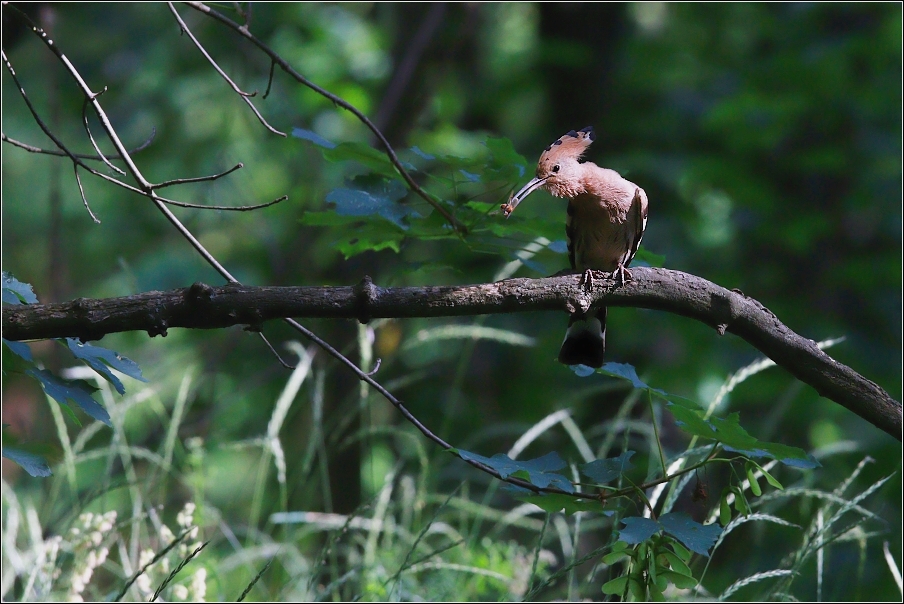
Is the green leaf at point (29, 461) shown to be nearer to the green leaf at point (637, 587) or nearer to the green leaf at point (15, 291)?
the green leaf at point (15, 291)

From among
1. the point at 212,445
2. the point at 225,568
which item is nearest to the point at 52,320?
the point at 225,568

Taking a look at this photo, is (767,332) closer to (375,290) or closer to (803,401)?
(375,290)

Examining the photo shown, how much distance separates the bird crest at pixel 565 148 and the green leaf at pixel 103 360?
150 centimetres

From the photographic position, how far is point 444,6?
6.00m

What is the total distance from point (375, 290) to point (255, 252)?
212 inches

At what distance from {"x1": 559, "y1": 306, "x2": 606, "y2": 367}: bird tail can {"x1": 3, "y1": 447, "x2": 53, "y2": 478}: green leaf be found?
180cm

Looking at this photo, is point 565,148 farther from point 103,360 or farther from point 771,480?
point 103,360

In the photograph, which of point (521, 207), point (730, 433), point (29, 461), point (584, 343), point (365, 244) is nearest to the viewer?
point (29, 461)

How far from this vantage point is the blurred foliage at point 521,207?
232 inches

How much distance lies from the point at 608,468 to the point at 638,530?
0.21 metres

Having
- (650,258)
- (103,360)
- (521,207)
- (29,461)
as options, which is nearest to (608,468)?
(650,258)

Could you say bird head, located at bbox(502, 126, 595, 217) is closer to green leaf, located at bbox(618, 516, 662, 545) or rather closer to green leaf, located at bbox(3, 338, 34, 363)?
green leaf, located at bbox(618, 516, 662, 545)

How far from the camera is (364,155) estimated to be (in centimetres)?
238

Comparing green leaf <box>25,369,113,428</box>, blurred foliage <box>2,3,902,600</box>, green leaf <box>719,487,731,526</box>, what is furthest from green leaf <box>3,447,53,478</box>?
blurred foliage <box>2,3,902,600</box>
